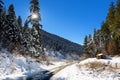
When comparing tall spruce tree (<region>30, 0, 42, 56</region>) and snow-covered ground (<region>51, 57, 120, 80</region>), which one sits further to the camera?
tall spruce tree (<region>30, 0, 42, 56</region>)

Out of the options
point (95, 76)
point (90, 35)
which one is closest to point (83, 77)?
point (95, 76)

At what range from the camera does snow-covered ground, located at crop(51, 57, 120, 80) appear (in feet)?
76.5

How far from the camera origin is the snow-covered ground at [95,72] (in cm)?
2333

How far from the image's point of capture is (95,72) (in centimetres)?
2597

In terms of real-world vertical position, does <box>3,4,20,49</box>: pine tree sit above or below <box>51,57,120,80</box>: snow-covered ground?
above

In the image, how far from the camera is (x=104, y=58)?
33.3 m

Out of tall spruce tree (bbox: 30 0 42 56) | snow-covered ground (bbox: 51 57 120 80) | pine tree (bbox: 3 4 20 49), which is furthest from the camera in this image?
pine tree (bbox: 3 4 20 49)

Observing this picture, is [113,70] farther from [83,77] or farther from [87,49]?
[87,49]

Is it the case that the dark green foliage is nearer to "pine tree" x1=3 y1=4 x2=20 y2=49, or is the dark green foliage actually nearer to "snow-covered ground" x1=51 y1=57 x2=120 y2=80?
"snow-covered ground" x1=51 y1=57 x2=120 y2=80

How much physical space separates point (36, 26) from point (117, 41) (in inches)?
834

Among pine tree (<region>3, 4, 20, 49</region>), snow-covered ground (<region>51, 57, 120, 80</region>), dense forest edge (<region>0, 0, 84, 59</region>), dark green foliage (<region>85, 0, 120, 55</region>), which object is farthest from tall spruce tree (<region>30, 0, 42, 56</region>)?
pine tree (<region>3, 4, 20, 49</region>)

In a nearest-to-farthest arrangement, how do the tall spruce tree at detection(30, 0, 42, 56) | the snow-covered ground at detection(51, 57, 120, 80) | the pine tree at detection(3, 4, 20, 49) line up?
the snow-covered ground at detection(51, 57, 120, 80) → the tall spruce tree at detection(30, 0, 42, 56) → the pine tree at detection(3, 4, 20, 49)

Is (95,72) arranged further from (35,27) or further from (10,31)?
(10,31)

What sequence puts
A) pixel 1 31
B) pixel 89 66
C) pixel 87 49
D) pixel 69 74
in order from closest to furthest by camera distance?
pixel 69 74
pixel 89 66
pixel 1 31
pixel 87 49
